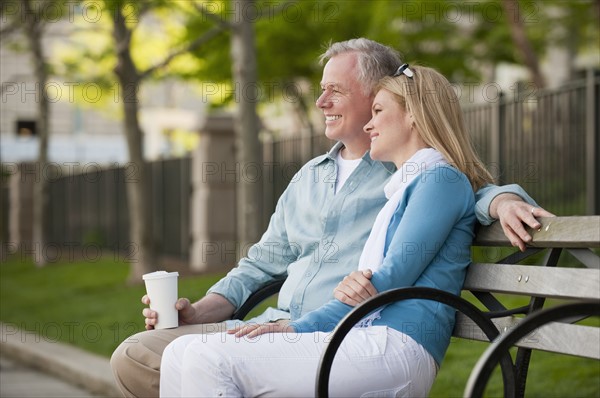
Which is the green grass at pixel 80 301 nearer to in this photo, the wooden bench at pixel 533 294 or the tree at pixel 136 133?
the tree at pixel 136 133

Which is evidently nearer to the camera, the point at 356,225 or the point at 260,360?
the point at 260,360

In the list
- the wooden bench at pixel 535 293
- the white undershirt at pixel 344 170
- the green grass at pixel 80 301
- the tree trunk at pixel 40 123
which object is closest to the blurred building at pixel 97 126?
the tree trunk at pixel 40 123

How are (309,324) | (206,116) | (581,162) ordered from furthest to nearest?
(206,116), (581,162), (309,324)

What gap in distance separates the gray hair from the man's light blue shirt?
0.94 ft

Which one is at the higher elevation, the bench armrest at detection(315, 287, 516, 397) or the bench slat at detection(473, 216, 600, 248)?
the bench slat at detection(473, 216, 600, 248)

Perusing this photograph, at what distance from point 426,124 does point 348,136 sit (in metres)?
0.53

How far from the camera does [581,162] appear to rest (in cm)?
1112

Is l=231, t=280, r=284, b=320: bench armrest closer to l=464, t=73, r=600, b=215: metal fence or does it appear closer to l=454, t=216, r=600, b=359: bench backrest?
l=454, t=216, r=600, b=359: bench backrest

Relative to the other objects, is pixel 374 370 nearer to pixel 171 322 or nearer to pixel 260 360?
pixel 260 360

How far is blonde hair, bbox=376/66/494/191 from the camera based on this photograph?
3.82 meters

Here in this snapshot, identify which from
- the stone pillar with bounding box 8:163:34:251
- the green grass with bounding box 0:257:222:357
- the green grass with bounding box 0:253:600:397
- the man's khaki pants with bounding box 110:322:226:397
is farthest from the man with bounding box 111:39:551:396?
the stone pillar with bounding box 8:163:34:251

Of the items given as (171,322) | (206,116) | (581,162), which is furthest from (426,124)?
(206,116)

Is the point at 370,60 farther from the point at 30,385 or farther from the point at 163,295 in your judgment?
the point at 30,385

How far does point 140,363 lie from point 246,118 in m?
7.92
